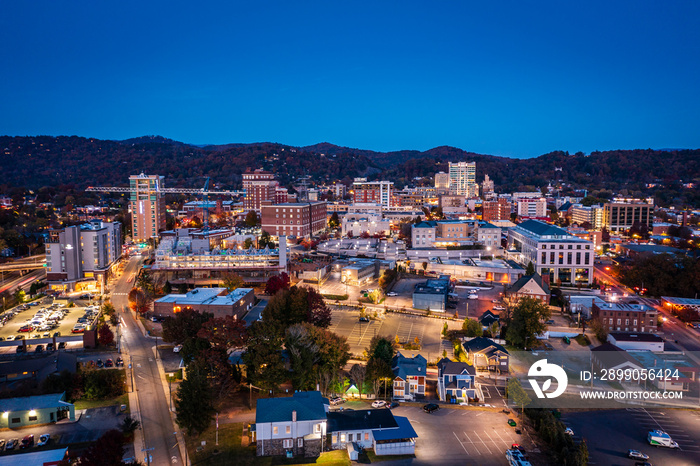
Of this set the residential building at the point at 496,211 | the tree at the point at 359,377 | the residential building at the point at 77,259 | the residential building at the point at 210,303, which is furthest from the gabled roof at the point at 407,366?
the residential building at the point at 496,211

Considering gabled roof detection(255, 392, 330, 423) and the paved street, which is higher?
gabled roof detection(255, 392, 330, 423)

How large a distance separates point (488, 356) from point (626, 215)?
34755 mm

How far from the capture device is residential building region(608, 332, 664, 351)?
47.4ft

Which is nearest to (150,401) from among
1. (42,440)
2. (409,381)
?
(42,440)

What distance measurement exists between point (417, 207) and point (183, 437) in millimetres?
47333

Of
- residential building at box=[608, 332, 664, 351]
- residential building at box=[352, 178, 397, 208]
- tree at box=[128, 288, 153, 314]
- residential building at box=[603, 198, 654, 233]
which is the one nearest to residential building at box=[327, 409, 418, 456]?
residential building at box=[608, 332, 664, 351]

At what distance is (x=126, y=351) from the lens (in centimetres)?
1481

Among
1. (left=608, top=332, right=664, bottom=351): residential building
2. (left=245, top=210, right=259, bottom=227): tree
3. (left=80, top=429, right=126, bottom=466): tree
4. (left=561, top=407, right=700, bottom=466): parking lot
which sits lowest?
(left=561, top=407, right=700, bottom=466): parking lot

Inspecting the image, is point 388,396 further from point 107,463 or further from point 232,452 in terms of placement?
point 107,463

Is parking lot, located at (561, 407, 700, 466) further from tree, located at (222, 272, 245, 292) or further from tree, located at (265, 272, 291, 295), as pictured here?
tree, located at (222, 272, 245, 292)

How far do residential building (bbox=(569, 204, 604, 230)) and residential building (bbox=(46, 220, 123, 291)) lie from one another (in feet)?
126

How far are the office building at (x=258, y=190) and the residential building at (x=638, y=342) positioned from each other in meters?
37.7

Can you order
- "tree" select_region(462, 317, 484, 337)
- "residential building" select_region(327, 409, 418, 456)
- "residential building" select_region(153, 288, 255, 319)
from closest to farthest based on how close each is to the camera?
"residential building" select_region(327, 409, 418, 456) < "tree" select_region(462, 317, 484, 337) < "residential building" select_region(153, 288, 255, 319)

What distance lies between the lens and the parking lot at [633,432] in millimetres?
9375
